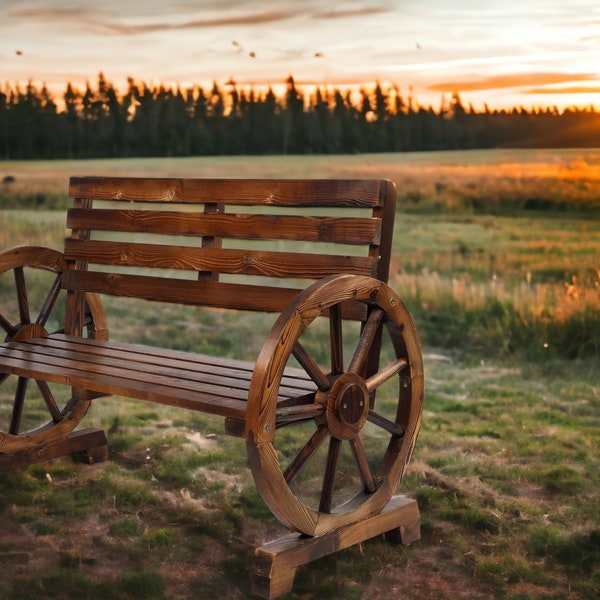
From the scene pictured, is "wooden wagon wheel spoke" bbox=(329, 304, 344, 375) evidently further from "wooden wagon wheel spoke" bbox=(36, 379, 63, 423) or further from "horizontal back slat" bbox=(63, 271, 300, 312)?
"wooden wagon wheel spoke" bbox=(36, 379, 63, 423)

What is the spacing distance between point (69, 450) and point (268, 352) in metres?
1.75

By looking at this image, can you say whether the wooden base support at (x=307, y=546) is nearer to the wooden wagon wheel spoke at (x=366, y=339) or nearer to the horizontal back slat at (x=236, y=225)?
the wooden wagon wheel spoke at (x=366, y=339)

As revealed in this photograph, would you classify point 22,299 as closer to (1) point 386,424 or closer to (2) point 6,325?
(2) point 6,325

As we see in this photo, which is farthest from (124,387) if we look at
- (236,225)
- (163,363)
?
(236,225)

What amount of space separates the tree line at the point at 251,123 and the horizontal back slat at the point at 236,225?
3559 mm

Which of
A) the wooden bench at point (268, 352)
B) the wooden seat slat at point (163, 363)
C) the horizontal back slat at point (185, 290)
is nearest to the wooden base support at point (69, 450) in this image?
the wooden bench at point (268, 352)

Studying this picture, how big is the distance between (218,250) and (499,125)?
151 inches

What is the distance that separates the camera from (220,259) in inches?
143

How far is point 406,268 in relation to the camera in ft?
23.0

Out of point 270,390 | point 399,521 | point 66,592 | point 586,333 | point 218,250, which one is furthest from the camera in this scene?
point 586,333

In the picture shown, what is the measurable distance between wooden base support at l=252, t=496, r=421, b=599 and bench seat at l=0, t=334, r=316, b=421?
43cm

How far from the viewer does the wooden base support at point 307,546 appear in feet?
9.43

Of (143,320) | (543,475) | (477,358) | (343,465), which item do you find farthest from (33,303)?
(543,475)

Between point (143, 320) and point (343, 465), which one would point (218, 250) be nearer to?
point (343, 465)
